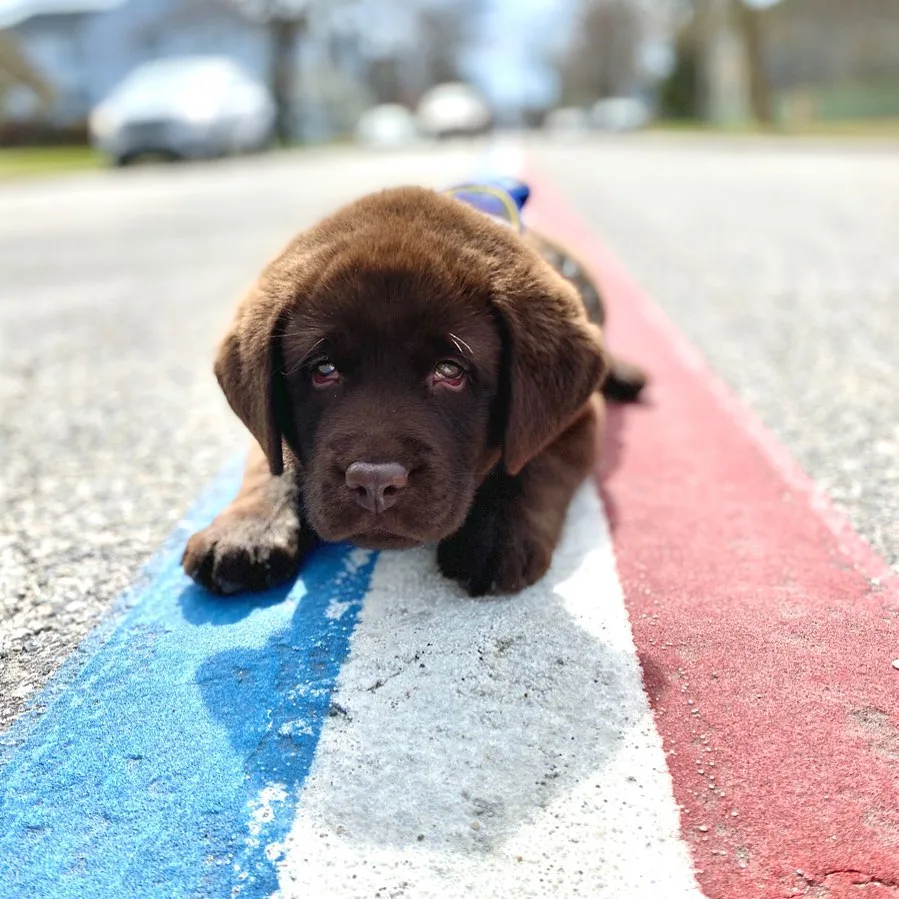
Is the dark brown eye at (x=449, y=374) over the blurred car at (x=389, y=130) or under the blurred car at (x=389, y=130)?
over

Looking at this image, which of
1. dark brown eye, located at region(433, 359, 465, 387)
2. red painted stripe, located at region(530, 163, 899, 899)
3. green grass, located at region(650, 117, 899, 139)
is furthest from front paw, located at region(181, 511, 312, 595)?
green grass, located at region(650, 117, 899, 139)

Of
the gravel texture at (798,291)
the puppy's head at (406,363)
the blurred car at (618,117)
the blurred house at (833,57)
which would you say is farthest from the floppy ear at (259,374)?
the blurred car at (618,117)

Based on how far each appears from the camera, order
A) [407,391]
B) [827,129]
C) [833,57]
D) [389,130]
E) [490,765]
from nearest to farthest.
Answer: [490,765]
[407,391]
[827,129]
[389,130]
[833,57]

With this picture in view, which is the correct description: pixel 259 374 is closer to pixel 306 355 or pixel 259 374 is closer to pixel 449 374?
pixel 306 355

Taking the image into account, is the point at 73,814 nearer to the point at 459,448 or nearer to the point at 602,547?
the point at 459,448

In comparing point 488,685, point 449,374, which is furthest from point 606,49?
point 488,685

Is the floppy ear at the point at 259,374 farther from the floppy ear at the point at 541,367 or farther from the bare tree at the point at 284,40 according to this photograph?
the bare tree at the point at 284,40

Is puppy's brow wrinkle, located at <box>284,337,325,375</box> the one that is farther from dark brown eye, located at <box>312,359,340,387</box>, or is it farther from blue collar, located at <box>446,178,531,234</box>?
blue collar, located at <box>446,178,531,234</box>
